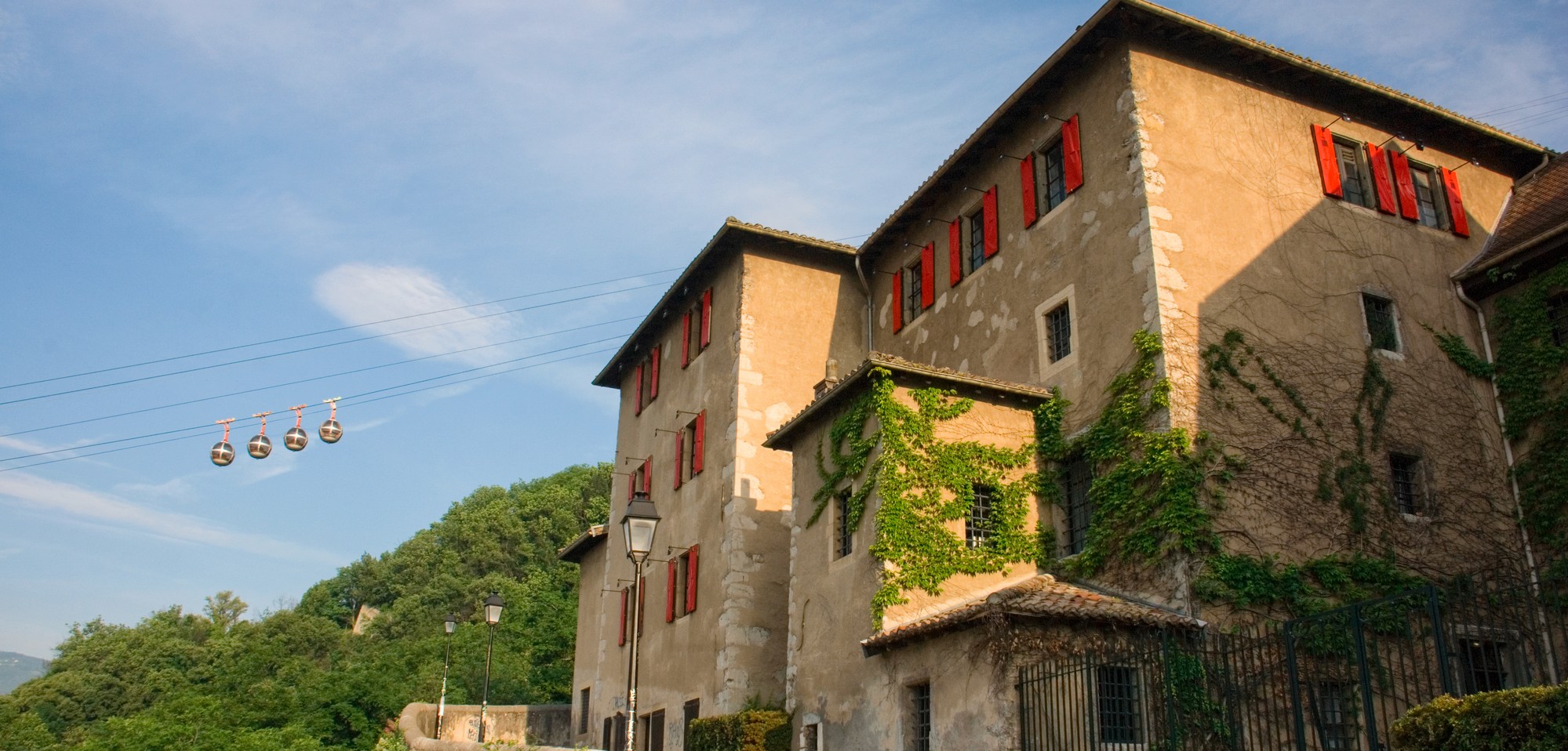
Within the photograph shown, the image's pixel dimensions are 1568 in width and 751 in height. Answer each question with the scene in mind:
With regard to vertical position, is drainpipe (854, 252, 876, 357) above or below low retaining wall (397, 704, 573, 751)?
above

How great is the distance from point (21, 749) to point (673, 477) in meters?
43.7

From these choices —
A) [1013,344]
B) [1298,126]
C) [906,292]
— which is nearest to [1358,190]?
[1298,126]

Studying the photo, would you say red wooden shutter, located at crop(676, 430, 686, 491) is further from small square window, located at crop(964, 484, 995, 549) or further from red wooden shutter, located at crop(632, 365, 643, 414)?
small square window, located at crop(964, 484, 995, 549)

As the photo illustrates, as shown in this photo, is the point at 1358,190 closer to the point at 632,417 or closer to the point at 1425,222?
the point at 1425,222

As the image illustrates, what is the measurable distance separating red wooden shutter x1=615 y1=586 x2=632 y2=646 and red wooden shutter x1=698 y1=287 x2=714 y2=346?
615 cm

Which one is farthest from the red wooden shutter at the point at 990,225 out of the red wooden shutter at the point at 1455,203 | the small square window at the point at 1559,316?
the small square window at the point at 1559,316

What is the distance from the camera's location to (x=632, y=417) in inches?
1191

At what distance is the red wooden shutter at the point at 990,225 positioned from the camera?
2067 cm

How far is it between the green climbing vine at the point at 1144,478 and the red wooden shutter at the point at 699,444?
29.2ft

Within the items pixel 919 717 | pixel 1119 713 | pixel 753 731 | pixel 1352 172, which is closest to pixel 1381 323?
pixel 1352 172

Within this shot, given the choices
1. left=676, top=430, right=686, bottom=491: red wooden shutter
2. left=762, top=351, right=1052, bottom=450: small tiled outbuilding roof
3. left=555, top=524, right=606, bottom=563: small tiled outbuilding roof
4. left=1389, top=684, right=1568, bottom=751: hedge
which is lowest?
left=1389, top=684, right=1568, bottom=751: hedge

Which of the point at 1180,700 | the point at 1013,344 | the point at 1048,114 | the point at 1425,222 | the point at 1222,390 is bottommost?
the point at 1180,700

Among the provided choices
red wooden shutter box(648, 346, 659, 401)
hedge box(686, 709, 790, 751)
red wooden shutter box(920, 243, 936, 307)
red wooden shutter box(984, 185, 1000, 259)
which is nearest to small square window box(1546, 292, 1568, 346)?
red wooden shutter box(984, 185, 1000, 259)

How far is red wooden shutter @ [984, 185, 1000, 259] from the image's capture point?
2067cm
